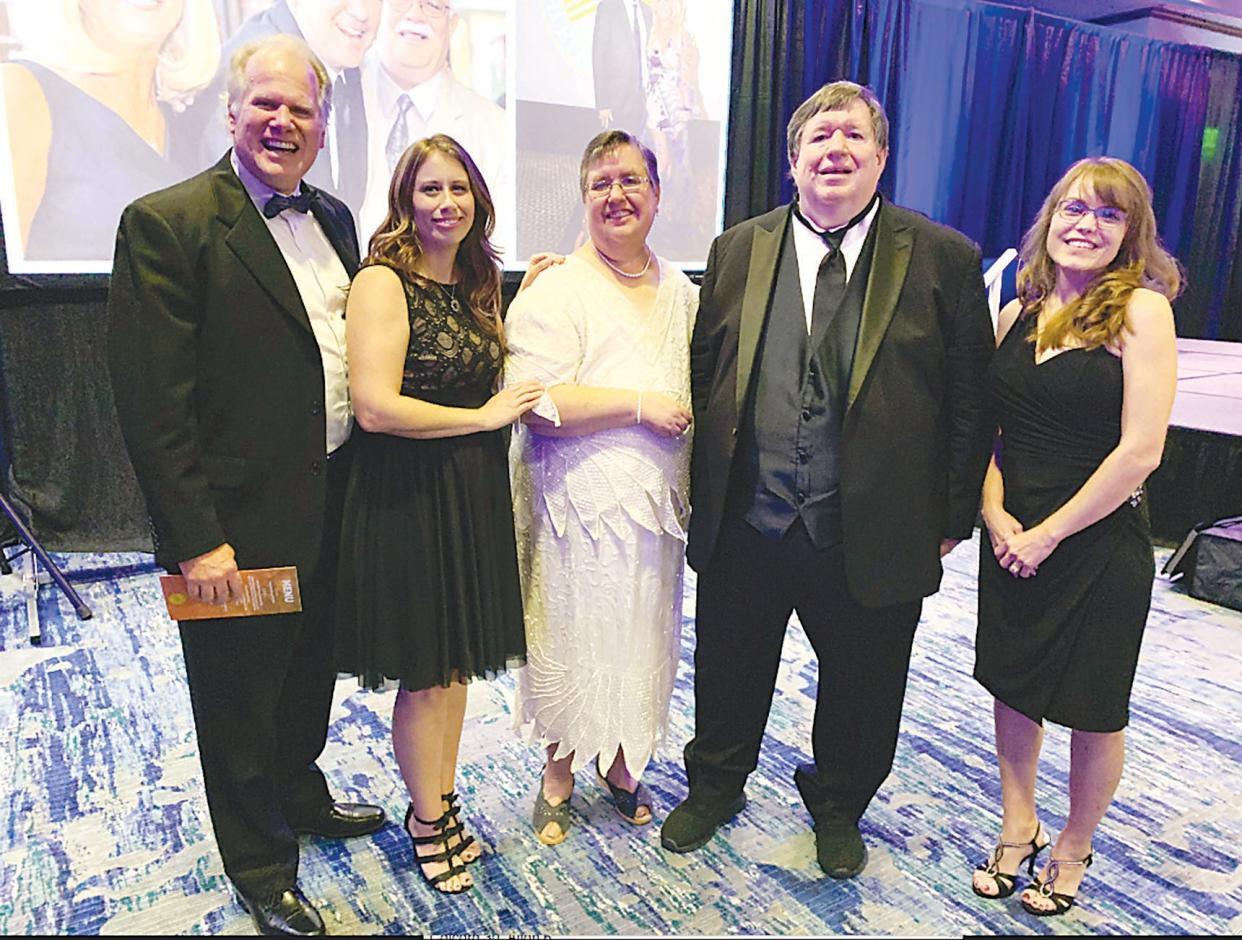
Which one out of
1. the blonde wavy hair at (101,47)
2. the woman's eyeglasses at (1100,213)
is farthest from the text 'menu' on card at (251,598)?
the blonde wavy hair at (101,47)

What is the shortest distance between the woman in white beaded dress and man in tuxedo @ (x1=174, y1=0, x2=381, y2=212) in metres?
2.34

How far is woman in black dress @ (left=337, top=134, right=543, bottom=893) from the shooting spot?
161 centimetres

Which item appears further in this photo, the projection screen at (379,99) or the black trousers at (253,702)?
the projection screen at (379,99)

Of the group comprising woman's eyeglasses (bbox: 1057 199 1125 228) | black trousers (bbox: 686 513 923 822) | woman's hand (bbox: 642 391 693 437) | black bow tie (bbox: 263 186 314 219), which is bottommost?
black trousers (bbox: 686 513 923 822)

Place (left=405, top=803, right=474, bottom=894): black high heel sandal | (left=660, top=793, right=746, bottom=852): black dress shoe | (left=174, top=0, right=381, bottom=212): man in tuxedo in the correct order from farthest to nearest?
(left=174, top=0, right=381, bottom=212): man in tuxedo, (left=660, top=793, right=746, bottom=852): black dress shoe, (left=405, top=803, right=474, bottom=894): black high heel sandal

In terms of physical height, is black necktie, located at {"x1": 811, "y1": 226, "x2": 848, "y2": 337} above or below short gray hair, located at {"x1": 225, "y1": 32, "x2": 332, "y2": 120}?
below

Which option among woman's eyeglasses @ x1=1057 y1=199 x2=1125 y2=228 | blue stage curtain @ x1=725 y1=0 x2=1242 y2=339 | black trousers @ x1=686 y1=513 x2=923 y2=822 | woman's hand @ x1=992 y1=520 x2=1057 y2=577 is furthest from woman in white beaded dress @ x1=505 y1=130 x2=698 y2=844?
blue stage curtain @ x1=725 y1=0 x2=1242 y2=339

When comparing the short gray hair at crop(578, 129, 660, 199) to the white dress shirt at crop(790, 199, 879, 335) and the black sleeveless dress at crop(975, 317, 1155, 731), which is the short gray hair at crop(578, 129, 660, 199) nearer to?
the white dress shirt at crop(790, 199, 879, 335)

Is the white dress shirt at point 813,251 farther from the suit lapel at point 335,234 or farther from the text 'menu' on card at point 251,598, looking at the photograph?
the text 'menu' on card at point 251,598

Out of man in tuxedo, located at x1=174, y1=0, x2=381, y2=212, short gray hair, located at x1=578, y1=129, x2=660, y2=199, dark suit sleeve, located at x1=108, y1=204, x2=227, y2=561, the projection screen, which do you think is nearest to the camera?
dark suit sleeve, located at x1=108, y1=204, x2=227, y2=561

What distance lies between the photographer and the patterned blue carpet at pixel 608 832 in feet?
5.87

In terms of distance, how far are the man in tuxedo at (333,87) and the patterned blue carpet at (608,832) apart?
7.05 ft

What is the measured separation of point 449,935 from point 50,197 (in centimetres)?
335

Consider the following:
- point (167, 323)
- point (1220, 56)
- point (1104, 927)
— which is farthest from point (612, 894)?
point (1220, 56)
